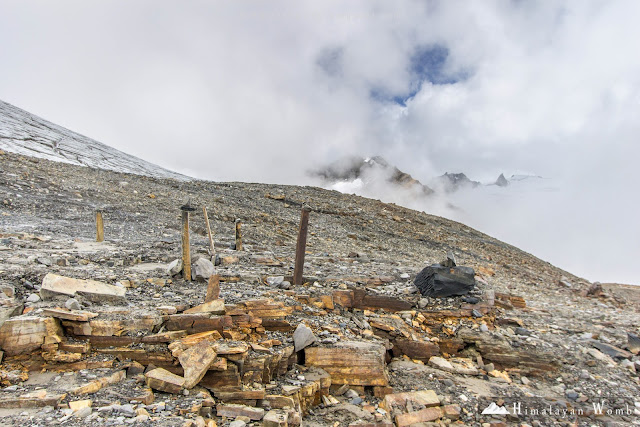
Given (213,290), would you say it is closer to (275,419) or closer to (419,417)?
(275,419)

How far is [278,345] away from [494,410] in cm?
317

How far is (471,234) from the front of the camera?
24.2 metres

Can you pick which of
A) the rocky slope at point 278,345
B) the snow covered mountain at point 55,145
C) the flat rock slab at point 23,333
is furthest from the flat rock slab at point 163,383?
the snow covered mountain at point 55,145

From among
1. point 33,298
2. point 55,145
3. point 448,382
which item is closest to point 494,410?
point 448,382

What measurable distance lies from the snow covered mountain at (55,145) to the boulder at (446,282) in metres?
25.4

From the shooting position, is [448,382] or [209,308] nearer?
[209,308]

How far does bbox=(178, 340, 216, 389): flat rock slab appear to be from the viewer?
3738 mm

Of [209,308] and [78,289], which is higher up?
[78,289]

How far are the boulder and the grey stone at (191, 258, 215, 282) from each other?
4670 millimetres

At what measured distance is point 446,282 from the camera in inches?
292

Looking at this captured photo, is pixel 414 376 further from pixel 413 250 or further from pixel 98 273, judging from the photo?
pixel 413 250

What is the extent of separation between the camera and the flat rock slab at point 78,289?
446 cm

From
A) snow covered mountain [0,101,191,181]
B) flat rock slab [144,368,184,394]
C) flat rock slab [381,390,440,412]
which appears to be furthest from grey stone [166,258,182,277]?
snow covered mountain [0,101,191,181]

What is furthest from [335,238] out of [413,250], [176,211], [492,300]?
[492,300]
